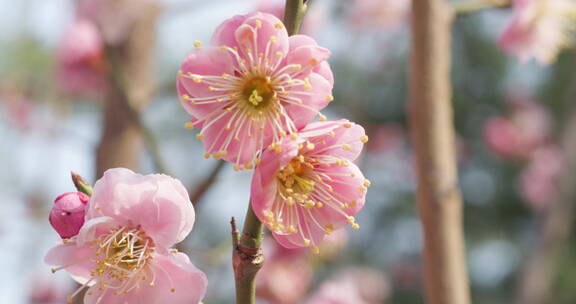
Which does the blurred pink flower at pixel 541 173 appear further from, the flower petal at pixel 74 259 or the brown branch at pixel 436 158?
the flower petal at pixel 74 259

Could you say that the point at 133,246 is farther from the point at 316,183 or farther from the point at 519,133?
the point at 519,133

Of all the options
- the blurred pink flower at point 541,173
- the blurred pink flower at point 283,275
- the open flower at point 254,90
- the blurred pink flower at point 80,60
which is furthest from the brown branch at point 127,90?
the blurred pink flower at point 541,173

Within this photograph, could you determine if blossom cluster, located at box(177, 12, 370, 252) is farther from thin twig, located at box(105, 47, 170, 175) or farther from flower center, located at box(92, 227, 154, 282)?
thin twig, located at box(105, 47, 170, 175)

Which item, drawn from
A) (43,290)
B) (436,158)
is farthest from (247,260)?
(43,290)

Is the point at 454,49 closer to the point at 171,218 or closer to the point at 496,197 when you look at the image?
the point at 496,197

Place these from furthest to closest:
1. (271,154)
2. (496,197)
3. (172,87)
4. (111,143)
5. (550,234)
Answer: (496,197) < (550,234) < (172,87) < (111,143) < (271,154)

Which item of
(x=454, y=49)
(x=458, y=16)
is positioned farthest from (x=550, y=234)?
(x=454, y=49)

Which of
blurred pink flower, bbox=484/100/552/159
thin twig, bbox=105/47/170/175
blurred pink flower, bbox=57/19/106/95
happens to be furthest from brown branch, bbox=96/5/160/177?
blurred pink flower, bbox=484/100/552/159

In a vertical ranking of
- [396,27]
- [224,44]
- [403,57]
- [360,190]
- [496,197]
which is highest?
[224,44]
